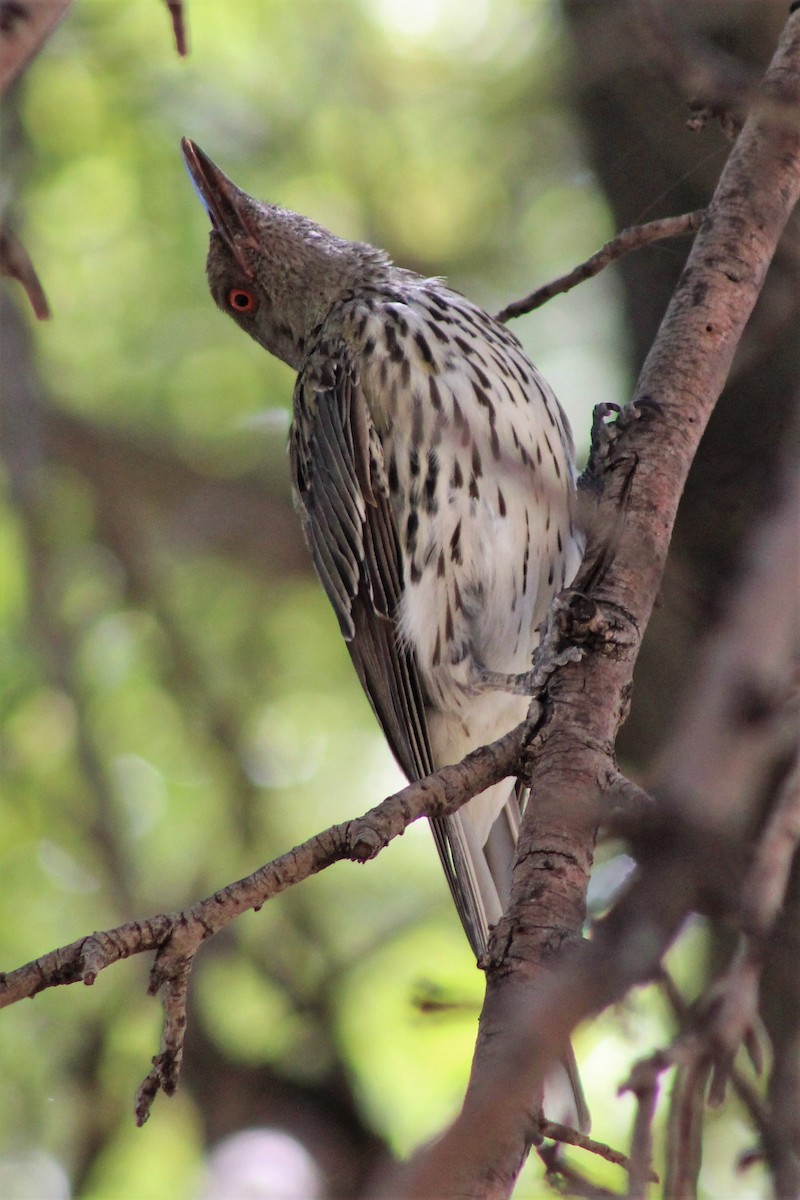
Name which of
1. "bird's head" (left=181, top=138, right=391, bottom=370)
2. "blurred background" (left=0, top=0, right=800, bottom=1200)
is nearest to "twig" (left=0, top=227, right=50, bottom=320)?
"blurred background" (left=0, top=0, right=800, bottom=1200)

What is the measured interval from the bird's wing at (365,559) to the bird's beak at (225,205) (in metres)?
0.75

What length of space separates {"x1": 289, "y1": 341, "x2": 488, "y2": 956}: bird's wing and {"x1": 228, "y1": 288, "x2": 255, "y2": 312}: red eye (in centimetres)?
72

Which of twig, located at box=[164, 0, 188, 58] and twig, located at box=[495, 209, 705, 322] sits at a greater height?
twig, located at box=[495, 209, 705, 322]

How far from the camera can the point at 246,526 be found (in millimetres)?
6191

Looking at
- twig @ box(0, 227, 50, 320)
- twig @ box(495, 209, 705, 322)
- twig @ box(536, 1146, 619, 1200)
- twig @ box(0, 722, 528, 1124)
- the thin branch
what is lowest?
twig @ box(536, 1146, 619, 1200)

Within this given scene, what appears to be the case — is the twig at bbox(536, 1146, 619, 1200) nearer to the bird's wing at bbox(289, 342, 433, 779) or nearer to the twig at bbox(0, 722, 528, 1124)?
the twig at bbox(0, 722, 528, 1124)

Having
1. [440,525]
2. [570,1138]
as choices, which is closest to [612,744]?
[570,1138]

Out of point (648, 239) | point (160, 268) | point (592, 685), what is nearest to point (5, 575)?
point (160, 268)

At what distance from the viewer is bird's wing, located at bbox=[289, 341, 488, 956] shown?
4.14m

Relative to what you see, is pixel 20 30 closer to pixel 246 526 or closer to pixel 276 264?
pixel 276 264

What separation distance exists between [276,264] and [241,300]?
0.83 ft

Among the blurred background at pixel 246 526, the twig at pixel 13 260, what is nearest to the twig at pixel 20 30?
the twig at pixel 13 260

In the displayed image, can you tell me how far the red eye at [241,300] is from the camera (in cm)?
526

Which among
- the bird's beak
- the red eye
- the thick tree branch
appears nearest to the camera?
the thick tree branch
